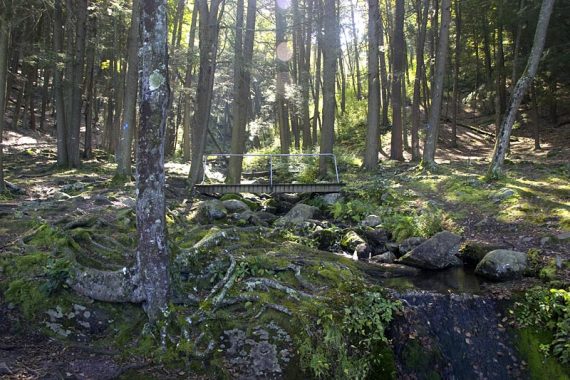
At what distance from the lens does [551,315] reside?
6.69 metres

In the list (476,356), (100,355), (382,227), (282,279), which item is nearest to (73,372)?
(100,355)

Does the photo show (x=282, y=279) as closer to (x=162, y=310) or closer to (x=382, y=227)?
(x=162, y=310)

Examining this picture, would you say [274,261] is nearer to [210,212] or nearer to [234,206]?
[210,212]

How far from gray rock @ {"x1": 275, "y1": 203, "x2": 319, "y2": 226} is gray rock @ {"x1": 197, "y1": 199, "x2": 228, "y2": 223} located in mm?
1446

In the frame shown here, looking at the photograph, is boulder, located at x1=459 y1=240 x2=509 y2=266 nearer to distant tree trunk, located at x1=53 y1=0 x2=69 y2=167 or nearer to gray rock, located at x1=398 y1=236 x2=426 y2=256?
gray rock, located at x1=398 y1=236 x2=426 y2=256

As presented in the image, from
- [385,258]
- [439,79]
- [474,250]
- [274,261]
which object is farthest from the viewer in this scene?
[439,79]

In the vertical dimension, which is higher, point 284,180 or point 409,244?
point 284,180

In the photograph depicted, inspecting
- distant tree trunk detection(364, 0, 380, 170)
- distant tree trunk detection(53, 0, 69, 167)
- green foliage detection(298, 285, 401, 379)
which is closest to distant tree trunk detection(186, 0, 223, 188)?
distant tree trunk detection(364, 0, 380, 170)

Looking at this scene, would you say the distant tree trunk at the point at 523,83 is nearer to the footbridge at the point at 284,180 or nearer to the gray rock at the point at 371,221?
the gray rock at the point at 371,221

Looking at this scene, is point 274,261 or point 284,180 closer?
point 274,261

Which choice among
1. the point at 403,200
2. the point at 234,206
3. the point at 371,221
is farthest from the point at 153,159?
the point at 403,200

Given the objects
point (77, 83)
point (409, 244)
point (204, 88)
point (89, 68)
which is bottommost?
point (409, 244)

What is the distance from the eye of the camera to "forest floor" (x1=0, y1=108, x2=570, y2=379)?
5.23m

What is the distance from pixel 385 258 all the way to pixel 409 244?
840 mm
